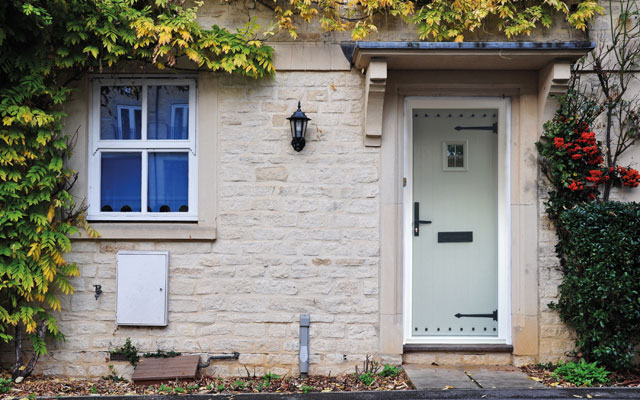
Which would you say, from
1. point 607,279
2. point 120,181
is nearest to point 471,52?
point 607,279

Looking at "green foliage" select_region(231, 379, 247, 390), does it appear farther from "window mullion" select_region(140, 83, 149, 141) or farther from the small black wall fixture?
"window mullion" select_region(140, 83, 149, 141)

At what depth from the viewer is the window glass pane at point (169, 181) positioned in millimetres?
6375

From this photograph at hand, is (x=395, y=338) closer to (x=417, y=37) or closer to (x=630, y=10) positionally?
(x=417, y=37)

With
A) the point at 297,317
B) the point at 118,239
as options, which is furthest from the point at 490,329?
the point at 118,239

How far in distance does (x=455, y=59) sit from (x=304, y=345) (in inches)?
123

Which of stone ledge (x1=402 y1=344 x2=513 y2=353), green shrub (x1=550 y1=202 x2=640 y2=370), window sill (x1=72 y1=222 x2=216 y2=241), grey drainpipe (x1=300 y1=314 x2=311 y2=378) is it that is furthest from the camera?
stone ledge (x1=402 y1=344 x2=513 y2=353)

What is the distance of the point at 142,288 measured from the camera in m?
6.14

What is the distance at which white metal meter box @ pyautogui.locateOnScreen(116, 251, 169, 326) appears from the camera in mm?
6125

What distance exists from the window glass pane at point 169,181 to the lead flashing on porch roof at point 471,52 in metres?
2.10

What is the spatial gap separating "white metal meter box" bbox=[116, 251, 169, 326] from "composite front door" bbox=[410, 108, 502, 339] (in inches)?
101

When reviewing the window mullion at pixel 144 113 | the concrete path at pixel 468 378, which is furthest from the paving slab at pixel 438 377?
the window mullion at pixel 144 113

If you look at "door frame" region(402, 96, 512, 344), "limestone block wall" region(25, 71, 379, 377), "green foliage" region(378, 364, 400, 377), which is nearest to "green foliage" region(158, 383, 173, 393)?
"limestone block wall" region(25, 71, 379, 377)

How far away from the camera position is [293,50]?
6230 mm

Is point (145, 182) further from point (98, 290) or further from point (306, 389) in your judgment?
point (306, 389)
